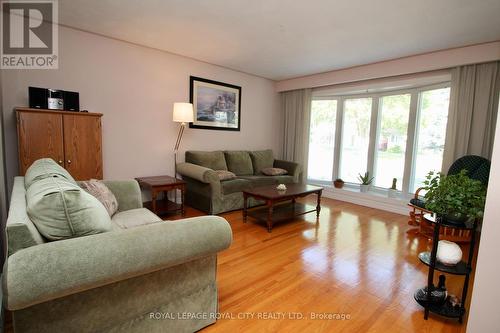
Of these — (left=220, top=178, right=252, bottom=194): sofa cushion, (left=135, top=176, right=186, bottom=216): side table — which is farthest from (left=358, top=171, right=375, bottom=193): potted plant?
(left=135, top=176, right=186, bottom=216): side table

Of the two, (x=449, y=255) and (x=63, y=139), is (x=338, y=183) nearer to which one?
(x=449, y=255)

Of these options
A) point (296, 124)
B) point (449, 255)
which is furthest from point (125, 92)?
point (449, 255)

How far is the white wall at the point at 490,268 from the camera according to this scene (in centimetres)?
125

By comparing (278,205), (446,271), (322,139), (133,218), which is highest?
(322,139)

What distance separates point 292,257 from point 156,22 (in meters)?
2.92

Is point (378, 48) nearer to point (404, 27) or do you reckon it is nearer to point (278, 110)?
point (404, 27)

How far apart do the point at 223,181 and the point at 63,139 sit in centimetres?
198

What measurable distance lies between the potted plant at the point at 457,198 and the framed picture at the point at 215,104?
3517mm

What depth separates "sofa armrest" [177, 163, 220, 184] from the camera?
346 centimetres

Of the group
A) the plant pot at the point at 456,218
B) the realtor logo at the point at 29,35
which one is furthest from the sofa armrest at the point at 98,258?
the realtor logo at the point at 29,35

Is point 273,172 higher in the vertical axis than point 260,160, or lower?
lower

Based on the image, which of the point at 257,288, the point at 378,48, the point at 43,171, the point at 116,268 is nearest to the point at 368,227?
the point at 257,288

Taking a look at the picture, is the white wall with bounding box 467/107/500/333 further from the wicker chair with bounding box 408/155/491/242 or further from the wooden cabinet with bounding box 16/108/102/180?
the wooden cabinet with bounding box 16/108/102/180

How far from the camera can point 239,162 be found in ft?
15.1
